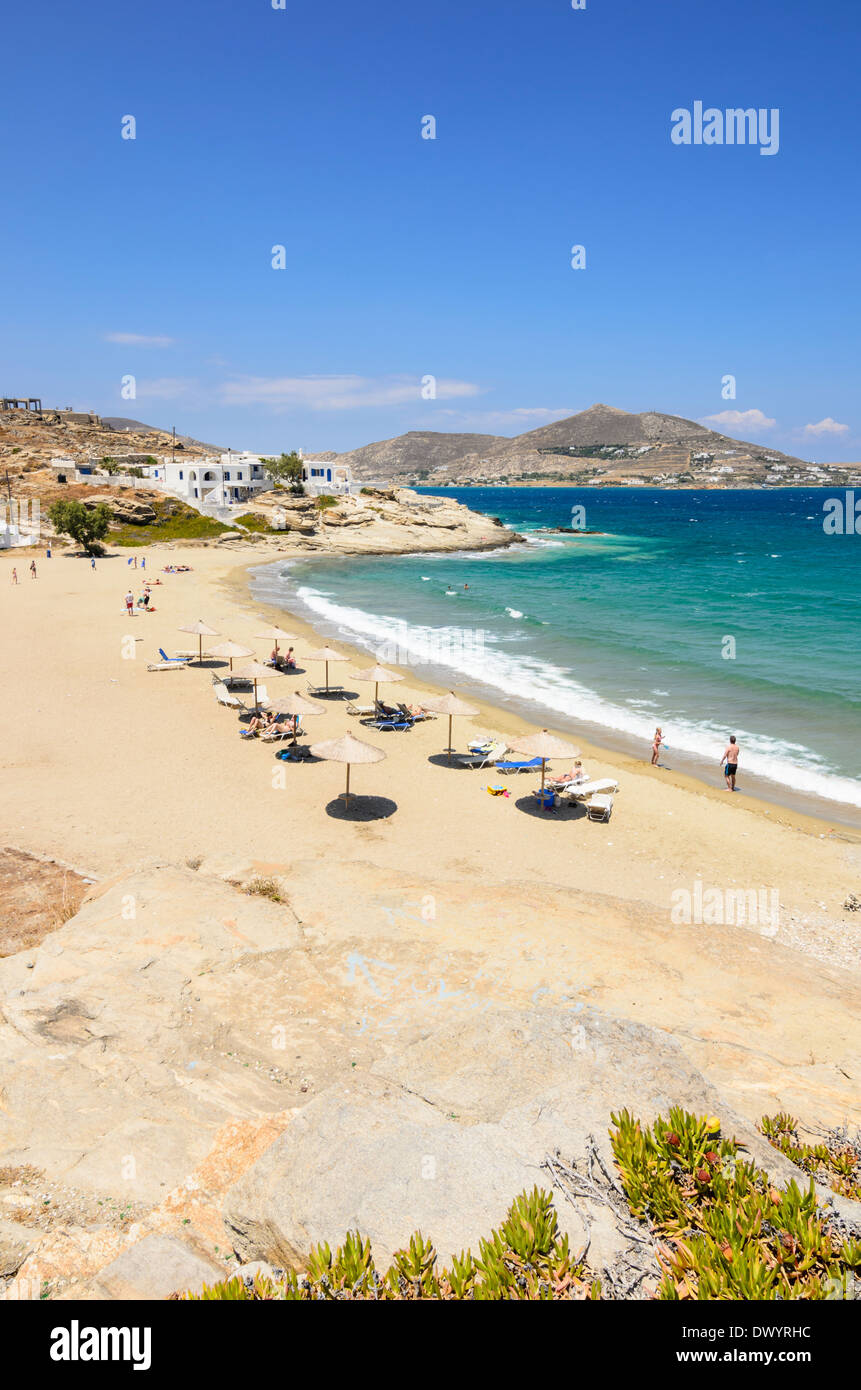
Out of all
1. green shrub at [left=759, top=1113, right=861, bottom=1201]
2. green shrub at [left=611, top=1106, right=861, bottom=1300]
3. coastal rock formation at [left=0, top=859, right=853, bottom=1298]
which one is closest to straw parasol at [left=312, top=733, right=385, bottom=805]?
coastal rock formation at [left=0, top=859, right=853, bottom=1298]

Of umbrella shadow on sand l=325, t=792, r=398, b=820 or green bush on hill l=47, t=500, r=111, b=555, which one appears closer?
umbrella shadow on sand l=325, t=792, r=398, b=820

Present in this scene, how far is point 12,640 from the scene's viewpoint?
3378 cm

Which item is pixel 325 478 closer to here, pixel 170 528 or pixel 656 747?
pixel 170 528

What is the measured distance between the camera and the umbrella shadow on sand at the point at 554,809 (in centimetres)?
1769

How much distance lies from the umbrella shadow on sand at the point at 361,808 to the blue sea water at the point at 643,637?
9552mm

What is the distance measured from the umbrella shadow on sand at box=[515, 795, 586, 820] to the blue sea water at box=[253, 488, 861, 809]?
17.1 ft

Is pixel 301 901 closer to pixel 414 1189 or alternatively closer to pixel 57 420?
pixel 414 1189

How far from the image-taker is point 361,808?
57.3 ft

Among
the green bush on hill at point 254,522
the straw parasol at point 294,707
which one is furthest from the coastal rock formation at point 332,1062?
the green bush on hill at point 254,522

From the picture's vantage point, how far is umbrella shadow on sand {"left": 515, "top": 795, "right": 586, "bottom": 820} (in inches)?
696

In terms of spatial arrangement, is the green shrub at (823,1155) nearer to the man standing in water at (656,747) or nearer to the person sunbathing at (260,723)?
the man standing in water at (656,747)

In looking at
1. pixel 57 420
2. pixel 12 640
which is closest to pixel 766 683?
pixel 12 640

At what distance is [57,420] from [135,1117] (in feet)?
581

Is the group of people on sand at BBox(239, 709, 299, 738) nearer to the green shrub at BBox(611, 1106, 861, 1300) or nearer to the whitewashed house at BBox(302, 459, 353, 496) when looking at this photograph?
the green shrub at BBox(611, 1106, 861, 1300)
